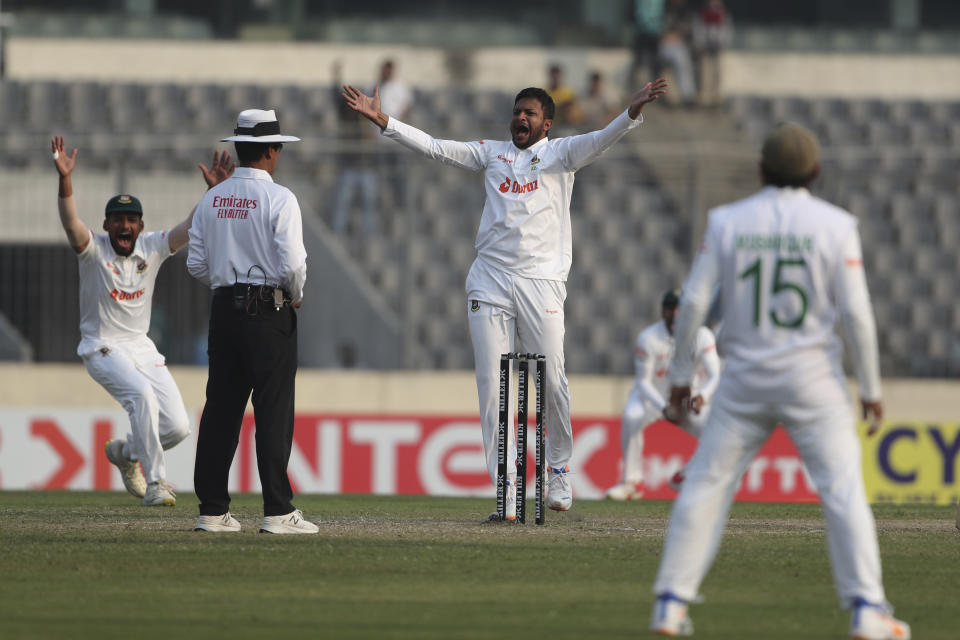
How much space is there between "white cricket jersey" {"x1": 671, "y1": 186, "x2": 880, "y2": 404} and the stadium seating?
13200 mm

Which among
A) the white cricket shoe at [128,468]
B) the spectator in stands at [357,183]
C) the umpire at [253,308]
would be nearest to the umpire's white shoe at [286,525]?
the umpire at [253,308]

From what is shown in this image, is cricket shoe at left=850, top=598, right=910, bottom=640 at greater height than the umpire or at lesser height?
lesser

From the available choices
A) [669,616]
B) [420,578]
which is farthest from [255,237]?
[669,616]

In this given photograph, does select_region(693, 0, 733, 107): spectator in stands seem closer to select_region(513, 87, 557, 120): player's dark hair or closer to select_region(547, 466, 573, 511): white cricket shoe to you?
select_region(513, 87, 557, 120): player's dark hair

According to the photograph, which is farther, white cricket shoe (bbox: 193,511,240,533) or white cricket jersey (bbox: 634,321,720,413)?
white cricket jersey (bbox: 634,321,720,413)

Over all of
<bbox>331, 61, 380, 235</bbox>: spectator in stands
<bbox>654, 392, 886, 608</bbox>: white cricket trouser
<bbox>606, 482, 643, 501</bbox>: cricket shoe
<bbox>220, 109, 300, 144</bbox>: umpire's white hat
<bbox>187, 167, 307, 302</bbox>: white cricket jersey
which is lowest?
<bbox>606, 482, 643, 501</bbox>: cricket shoe

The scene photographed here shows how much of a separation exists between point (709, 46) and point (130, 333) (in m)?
15.8

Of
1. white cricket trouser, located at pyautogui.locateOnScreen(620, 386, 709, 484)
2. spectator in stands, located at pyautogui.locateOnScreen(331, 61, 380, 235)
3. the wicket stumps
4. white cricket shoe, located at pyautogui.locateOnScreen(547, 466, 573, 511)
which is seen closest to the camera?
the wicket stumps

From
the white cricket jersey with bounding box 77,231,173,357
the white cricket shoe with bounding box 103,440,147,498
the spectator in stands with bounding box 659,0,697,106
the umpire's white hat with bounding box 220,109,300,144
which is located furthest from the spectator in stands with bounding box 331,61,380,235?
the umpire's white hat with bounding box 220,109,300,144

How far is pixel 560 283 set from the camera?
9.78 meters

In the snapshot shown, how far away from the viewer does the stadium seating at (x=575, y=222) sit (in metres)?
20.0

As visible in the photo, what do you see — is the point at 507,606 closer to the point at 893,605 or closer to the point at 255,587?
the point at 255,587

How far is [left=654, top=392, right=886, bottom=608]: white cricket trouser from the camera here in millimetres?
6020

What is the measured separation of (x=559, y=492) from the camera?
10039 mm
